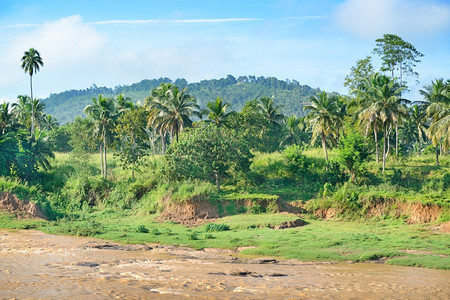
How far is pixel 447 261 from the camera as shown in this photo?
20.8m

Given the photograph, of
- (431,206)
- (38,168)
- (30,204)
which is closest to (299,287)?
(431,206)

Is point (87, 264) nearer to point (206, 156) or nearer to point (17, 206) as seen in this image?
point (17, 206)

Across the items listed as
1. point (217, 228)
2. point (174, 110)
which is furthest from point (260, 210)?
point (174, 110)

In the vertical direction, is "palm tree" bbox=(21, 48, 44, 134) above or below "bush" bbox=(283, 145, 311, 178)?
above

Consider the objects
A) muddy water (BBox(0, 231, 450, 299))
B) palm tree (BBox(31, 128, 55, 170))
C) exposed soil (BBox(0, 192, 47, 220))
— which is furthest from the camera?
palm tree (BBox(31, 128, 55, 170))

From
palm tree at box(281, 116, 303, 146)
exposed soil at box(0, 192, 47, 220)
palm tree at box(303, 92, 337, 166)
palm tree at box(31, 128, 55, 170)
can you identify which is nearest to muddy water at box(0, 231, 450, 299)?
exposed soil at box(0, 192, 47, 220)

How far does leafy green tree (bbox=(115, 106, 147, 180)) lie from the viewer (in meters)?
46.8

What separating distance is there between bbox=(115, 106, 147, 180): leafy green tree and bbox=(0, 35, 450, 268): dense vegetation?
4.5 inches

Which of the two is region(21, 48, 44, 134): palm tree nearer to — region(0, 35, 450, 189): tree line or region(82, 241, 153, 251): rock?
region(0, 35, 450, 189): tree line

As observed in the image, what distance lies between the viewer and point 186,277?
53.7ft

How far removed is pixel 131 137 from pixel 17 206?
14758 mm

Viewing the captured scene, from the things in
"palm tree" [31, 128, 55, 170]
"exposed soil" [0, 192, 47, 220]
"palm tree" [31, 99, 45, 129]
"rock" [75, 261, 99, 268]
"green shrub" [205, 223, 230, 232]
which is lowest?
"green shrub" [205, 223, 230, 232]

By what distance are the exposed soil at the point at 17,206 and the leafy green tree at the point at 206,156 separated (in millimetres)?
11241

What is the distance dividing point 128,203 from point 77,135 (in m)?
29.8
